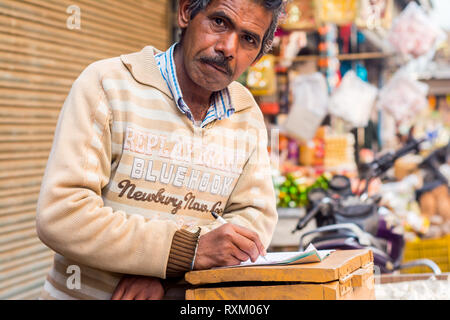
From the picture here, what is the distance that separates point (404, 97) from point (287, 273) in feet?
14.8

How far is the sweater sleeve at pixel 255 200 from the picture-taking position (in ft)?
5.07

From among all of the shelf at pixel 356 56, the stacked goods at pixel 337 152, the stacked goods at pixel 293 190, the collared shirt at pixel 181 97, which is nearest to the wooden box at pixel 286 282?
the collared shirt at pixel 181 97

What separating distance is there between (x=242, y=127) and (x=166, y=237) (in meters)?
0.51

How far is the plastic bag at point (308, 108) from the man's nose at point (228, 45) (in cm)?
390

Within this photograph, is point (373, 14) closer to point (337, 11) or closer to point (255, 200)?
point (337, 11)

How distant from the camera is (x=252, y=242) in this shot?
1223 millimetres

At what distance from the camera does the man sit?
1196 millimetres

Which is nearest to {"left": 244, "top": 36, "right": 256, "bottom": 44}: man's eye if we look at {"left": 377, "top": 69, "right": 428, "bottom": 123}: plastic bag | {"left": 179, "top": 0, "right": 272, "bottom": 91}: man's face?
{"left": 179, "top": 0, "right": 272, "bottom": 91}: man's face

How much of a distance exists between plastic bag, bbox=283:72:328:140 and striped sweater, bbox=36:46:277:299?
3.62m

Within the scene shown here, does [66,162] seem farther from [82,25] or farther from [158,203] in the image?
[82,25]

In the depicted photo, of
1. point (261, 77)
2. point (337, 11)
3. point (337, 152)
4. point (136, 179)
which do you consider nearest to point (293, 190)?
point (261, 77)

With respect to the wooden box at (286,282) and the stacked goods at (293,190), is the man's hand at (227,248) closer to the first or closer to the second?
the wooden box at (286,282)
